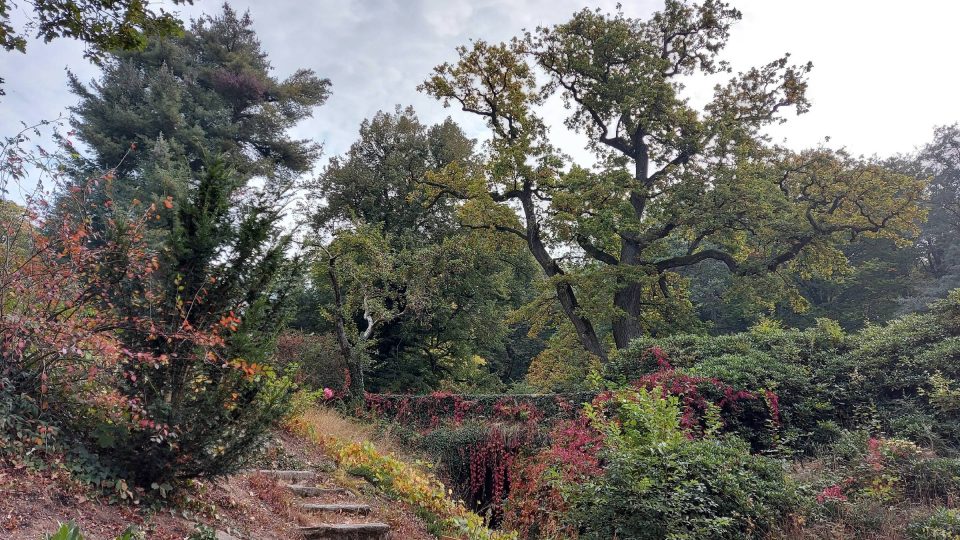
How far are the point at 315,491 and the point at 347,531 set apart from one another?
93cm

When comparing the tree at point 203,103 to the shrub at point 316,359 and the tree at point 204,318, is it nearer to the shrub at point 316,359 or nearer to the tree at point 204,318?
the shrub at point 316,359

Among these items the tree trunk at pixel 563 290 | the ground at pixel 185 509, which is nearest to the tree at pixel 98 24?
the ground at pixel 185 509

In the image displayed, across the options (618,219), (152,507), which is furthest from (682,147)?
(152,507)

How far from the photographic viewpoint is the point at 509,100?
14.6 meters

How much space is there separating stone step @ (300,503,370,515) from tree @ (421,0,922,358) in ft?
30.6

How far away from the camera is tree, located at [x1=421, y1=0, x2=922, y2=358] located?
1285 centimetres

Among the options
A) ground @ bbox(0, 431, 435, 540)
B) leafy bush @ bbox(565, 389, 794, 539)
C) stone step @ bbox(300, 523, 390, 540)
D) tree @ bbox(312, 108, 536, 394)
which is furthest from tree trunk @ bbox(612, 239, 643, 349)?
stone step @ bbox(300, 523, 390, 540)

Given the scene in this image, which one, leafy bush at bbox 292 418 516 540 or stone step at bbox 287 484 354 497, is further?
leafy bush at bbox 292 418 516 540

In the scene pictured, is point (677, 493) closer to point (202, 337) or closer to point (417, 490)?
point (417, 490)

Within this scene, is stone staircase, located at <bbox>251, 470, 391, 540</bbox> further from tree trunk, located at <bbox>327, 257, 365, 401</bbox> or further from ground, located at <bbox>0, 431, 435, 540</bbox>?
tree trunk, located at <bbox>327, 257, 365, 401</bbox>

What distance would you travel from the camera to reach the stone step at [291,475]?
525 centimetres

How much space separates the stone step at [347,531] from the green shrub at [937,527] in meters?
4.50

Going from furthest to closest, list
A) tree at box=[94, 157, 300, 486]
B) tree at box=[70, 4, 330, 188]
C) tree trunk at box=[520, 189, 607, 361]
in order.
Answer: tree at box=[70, 4, 330, 188], tree trunk at box=[520, 189, 607, 361], tree at box=[94, 157, 300, 486]

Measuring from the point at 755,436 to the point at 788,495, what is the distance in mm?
3013
